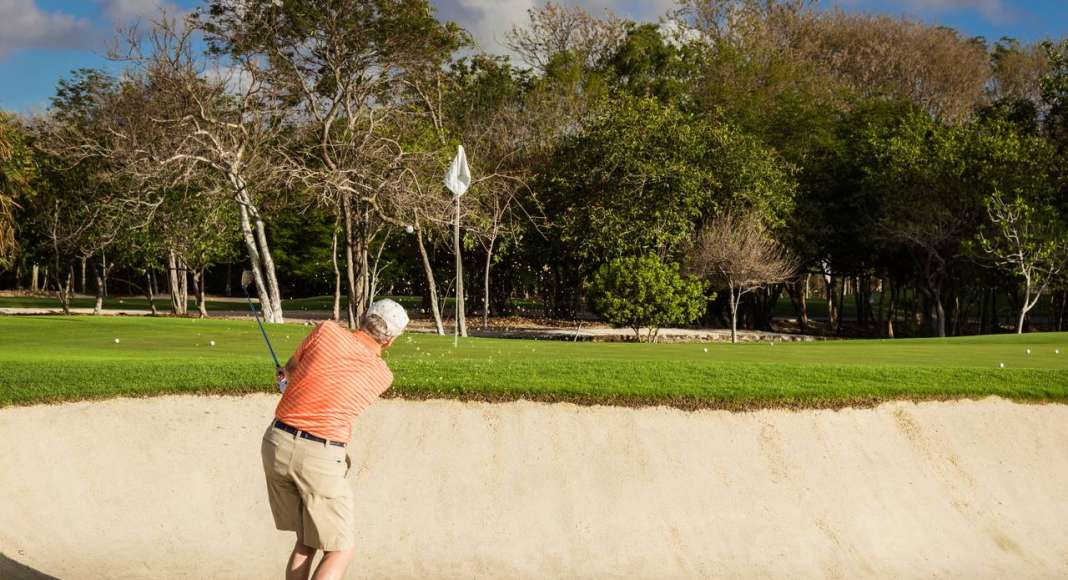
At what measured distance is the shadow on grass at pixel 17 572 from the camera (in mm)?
9445

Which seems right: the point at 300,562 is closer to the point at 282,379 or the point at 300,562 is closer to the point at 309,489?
the point at 309,489

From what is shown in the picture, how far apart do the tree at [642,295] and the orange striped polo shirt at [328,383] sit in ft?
86.9

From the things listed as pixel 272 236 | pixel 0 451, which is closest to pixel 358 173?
pixel 0 451

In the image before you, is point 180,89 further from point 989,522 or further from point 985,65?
point 985,65

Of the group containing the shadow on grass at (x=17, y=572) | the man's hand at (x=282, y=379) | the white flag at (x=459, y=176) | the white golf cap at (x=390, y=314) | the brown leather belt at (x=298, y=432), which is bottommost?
the shadow on grass at (x=17, y=572)

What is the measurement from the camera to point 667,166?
37719mm

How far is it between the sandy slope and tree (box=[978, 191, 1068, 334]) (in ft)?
80.7

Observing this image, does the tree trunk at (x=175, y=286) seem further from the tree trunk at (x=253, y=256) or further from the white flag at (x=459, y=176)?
the white flag at (x=459, y=176)

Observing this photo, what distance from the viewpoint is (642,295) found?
32625mm

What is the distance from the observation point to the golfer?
632 cm

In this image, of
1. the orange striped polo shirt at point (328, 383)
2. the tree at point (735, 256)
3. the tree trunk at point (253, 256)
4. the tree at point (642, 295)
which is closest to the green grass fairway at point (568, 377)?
the orange striped polo shirt at point (328, 383)

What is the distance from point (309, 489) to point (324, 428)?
1.30 ft

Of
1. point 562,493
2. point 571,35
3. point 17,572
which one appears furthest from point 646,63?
point 17,572

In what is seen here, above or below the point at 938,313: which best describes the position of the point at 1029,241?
above
